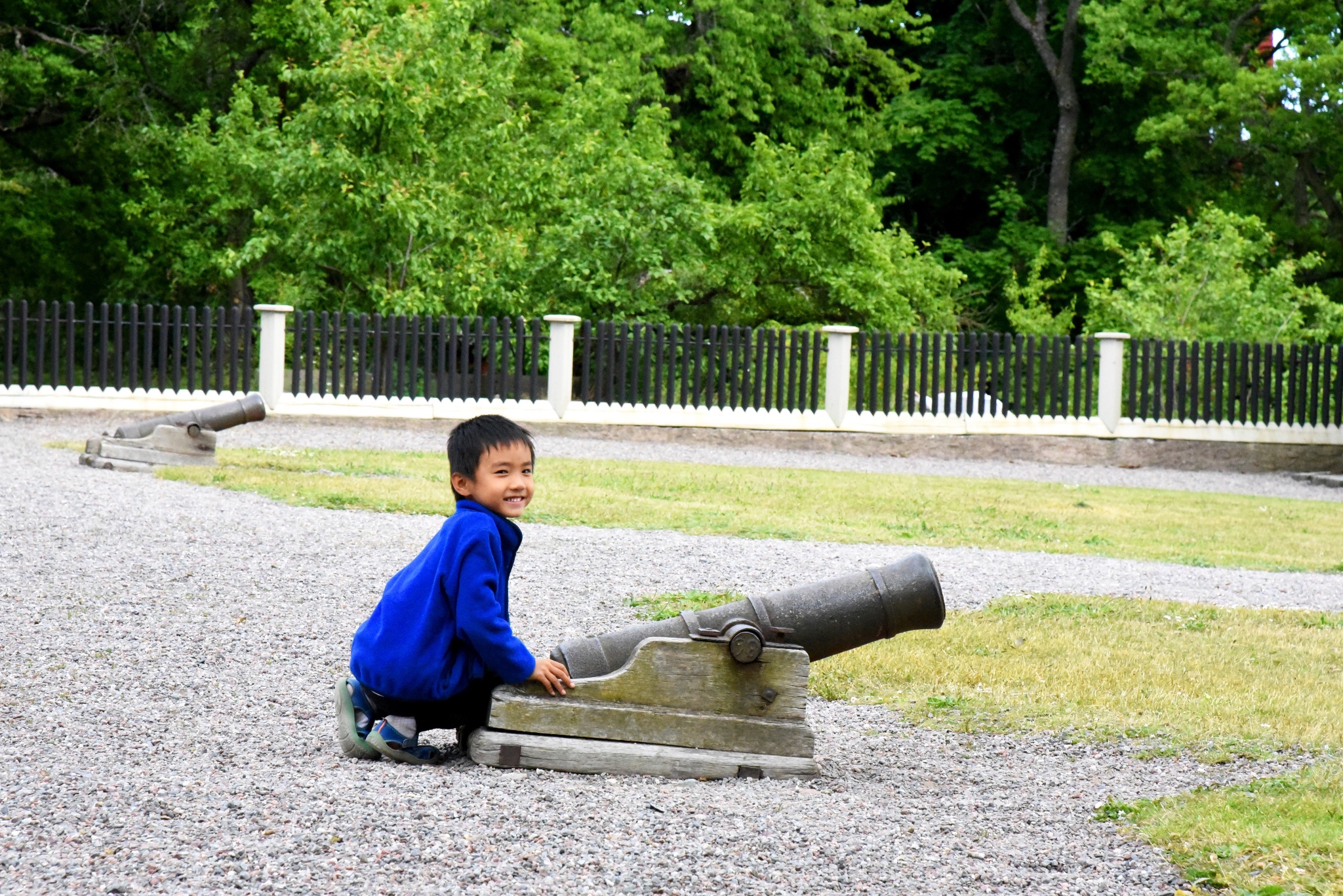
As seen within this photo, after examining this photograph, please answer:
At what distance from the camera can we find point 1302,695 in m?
6.07

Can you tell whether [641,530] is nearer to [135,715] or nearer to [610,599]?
[610,599]

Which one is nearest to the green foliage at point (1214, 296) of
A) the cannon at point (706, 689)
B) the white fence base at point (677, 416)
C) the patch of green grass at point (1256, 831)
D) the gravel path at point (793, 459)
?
the white fence base at point (677, 416)

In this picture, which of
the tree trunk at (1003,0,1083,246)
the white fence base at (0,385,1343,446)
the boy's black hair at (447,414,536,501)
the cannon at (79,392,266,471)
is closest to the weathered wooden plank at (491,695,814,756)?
the boy's black hair at (447,414,536,501)

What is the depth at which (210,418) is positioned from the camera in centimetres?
1407

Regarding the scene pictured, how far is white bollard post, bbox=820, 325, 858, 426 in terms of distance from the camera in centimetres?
2103

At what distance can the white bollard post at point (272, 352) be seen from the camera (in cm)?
2019

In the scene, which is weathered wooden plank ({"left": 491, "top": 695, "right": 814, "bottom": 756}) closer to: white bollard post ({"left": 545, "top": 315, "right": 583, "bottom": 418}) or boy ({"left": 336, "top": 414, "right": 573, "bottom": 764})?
boy ({"left": 336, "top": 414, "right": 573, "bottom": 764})

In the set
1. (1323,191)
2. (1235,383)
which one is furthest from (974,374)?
(1323,191)

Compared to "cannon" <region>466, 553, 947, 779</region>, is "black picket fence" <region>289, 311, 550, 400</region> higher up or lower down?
higher up

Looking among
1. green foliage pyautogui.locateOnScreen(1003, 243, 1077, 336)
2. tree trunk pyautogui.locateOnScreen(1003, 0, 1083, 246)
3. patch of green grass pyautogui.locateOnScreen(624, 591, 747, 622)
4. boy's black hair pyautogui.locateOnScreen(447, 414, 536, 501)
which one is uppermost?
tree trunk pyautogui.locateOnScreen(1003, 0, 1083, 246)

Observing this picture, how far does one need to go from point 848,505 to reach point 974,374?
27.6 ft

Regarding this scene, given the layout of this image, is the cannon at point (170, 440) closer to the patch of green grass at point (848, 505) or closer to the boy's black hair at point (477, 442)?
the patch of green grass at point (848, 505)

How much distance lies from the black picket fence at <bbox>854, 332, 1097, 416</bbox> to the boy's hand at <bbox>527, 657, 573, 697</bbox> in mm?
17234

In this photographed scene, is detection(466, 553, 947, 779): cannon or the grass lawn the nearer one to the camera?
the grass lawn
